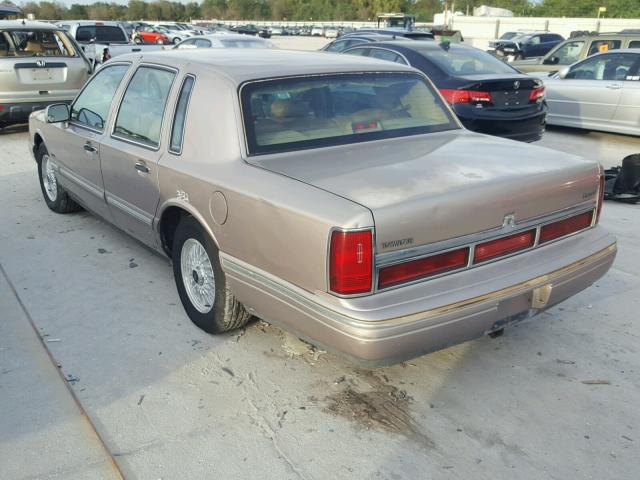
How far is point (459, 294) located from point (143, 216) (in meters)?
2.32

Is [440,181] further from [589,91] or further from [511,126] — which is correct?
[589,91]

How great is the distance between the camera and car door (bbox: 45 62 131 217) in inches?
189

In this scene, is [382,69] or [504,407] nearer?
[504,407]

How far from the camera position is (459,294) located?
9.49 ft

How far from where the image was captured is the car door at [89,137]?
15.8 ft

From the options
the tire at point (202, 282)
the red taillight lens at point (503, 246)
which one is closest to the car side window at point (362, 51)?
the tire at point (202, 282)

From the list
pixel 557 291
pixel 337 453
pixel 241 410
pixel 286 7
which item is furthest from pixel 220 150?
pixel 286 7

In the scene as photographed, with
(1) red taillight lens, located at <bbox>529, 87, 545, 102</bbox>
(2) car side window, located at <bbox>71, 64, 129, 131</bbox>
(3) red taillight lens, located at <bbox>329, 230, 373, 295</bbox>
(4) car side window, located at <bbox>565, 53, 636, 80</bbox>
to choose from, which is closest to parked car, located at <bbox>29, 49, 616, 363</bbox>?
(3) red taillight lens, located at <bbox>329, 230, 373, 295</bbox>

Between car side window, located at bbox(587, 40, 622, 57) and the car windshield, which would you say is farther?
car side window, located at bbox(587, 40, 622, 57)

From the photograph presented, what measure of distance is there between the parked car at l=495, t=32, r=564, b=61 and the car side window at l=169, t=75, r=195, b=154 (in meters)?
→ 27.3

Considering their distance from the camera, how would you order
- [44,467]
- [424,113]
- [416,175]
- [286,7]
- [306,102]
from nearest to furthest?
[44,467] < [416,175] < [306,102] < [424,113] < [286,7]

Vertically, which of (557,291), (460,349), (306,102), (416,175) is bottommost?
(460,349)

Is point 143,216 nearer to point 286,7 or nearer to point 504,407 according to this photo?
point 504,407

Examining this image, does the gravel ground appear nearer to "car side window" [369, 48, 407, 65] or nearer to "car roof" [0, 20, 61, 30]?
"car side window" [369, 48, 407, 65]
